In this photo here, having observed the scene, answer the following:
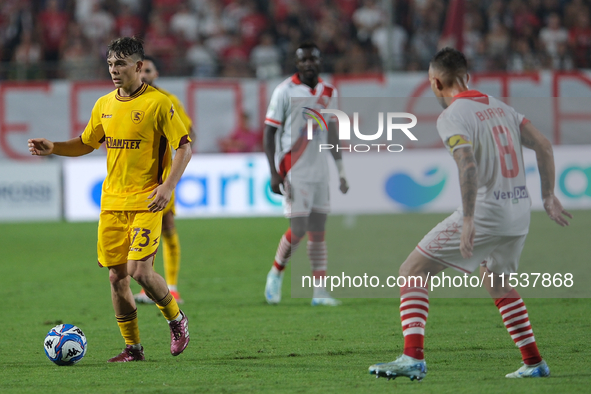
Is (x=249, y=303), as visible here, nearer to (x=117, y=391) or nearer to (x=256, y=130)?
(x=117, y=391)

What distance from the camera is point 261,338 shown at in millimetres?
5809

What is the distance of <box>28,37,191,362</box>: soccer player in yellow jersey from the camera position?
4859 millimetres

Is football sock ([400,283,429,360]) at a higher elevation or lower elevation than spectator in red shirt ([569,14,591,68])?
lower

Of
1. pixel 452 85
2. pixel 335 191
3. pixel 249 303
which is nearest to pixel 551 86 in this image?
pixel 335 191

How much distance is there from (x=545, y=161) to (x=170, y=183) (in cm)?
217

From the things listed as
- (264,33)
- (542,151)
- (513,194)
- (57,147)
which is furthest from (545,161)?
(264,33)

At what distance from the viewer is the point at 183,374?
15.3 ft

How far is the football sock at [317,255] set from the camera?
7.32m

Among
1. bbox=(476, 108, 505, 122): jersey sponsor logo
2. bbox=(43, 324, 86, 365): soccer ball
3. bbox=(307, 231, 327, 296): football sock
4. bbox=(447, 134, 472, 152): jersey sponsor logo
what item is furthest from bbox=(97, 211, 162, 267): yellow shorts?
bbox=(307, 231, 327, 296): football sock

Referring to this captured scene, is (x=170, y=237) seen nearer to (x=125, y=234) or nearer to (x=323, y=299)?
(x=323, y=299)

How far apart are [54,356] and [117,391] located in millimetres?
905

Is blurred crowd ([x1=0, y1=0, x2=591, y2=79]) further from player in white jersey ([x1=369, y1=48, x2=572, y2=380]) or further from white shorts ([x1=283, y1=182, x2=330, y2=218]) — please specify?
player in white jersey ([x1=369, y1=48, x2=572, y2=380])

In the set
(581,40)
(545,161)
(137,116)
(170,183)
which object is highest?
(581,40)

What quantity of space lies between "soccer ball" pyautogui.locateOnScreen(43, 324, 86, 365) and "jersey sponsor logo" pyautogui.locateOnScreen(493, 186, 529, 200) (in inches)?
107
